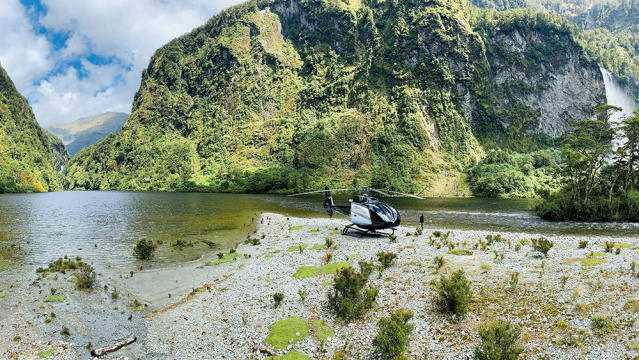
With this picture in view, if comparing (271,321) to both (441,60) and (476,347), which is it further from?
(441,60)

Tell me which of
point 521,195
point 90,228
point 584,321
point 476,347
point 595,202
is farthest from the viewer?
point 521,195

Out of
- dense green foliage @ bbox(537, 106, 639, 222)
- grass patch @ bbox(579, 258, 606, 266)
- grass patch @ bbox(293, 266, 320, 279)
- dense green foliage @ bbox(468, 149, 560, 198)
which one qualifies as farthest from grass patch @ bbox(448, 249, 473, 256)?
dense green foliage @ bbox(468, 149, 560, 198)

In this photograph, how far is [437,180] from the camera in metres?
153

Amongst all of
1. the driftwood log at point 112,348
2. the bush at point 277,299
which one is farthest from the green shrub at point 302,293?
the driftwood log at point 112,348

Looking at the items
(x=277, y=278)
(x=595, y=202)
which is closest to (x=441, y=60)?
(x=595, y=202)

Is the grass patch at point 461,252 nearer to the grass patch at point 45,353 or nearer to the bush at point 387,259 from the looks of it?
the bush at point 387,259

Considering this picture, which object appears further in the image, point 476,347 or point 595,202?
point 595,202

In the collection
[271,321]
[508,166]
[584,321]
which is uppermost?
[508,166]

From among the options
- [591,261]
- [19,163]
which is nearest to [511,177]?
[591,261]

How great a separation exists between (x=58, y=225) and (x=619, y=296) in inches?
2243

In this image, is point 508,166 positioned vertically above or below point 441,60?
below

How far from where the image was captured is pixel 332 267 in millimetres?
20391

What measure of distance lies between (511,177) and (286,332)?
134672mm

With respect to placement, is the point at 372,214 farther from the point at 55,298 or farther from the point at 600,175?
the point at 600,175
